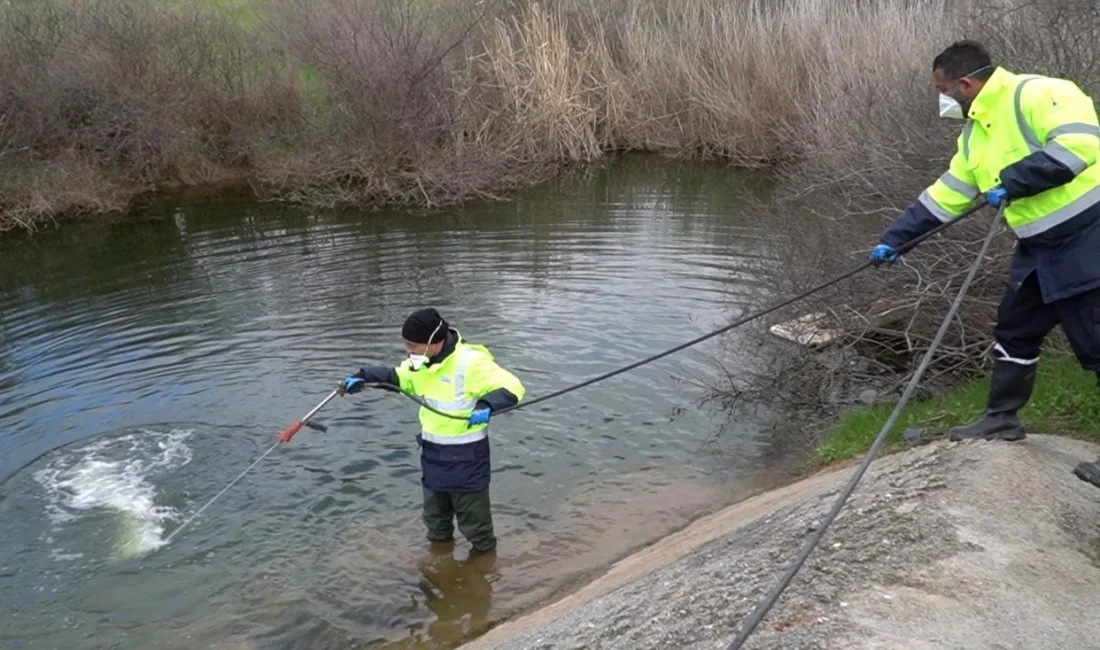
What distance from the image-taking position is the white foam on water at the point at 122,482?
336 inches

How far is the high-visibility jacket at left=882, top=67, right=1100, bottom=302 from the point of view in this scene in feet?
16.5

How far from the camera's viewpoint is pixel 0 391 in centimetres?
1182

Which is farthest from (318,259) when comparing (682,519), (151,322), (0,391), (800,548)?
(800,548)

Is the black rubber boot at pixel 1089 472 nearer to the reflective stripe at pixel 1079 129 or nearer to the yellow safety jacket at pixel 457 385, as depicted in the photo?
the reflective stripe at pixel 1079 129

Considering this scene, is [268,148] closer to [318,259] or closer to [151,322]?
[318,259]

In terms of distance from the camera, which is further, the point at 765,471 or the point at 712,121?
the point at 712,121

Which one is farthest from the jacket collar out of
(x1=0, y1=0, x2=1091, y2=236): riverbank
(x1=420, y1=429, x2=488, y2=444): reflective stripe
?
(x1=0, y1=0, x2=1091, y2=236): riverbank

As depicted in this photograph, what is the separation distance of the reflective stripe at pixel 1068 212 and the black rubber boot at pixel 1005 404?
989 millimetres

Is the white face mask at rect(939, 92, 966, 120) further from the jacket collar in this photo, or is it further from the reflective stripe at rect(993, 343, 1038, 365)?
the reflective stripe at rect(993, 343, 1038, 365)

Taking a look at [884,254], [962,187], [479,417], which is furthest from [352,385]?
[962,187]

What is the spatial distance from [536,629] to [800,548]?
6.05 ft

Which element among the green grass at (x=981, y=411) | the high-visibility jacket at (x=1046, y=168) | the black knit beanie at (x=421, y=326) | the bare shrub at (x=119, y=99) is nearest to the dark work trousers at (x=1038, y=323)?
the high-visibility jacket at (x=1046, y=168)

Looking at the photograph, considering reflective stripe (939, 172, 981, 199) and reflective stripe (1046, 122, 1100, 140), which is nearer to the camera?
reflective stripe (1046, 122, 1100, 140)

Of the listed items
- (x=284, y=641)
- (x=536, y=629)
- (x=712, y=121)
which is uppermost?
(x=712, y=121)
